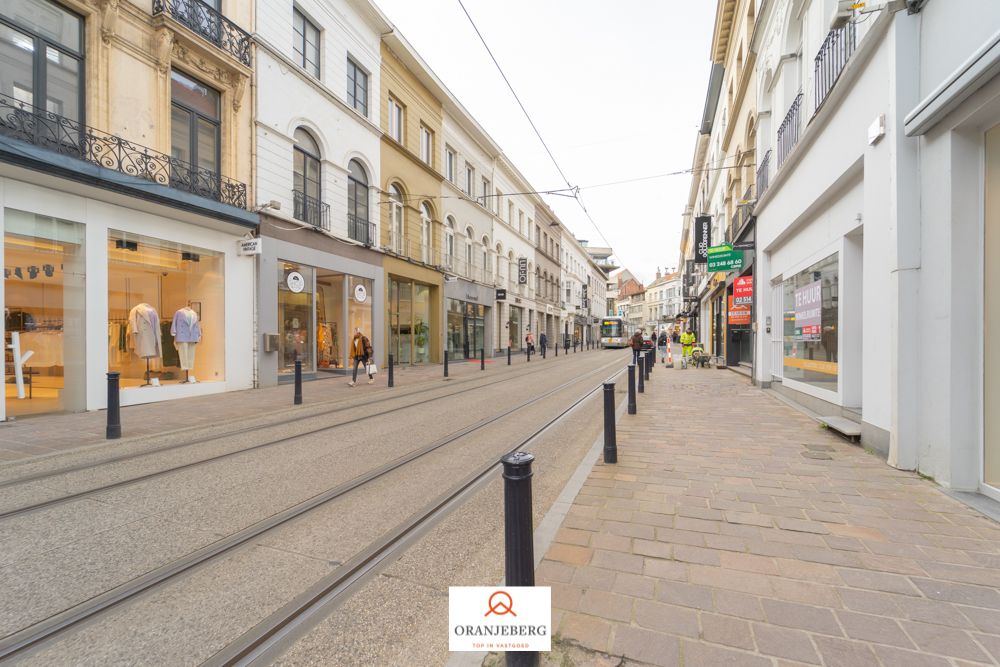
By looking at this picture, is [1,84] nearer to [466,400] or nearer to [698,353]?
[466,400]

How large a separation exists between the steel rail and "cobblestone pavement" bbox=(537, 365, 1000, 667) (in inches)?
39.9

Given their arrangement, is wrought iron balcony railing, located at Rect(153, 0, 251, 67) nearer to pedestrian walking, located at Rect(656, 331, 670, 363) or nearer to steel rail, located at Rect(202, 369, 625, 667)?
steel rail, located at Rect(202, 369, 625, 667)

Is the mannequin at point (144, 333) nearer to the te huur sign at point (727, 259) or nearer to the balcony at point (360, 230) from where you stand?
the balcony at point (360, 230)

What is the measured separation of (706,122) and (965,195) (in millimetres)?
23253

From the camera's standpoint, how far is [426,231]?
2039 centimetres

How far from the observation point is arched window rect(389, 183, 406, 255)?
17.7 meters

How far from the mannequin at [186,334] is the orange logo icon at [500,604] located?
10948 millimetres

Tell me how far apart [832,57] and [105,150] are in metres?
12.3

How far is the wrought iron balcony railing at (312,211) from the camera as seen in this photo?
13062 mm

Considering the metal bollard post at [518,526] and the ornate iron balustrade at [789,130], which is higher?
the ornate iron balustrade at [789,130]

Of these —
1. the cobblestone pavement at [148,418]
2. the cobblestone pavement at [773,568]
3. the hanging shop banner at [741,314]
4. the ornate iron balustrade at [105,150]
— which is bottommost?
the cobblestone pavement at [148,418]

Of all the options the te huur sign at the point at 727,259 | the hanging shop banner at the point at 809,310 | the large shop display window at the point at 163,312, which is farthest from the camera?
the te huur sign at the point at 727,259

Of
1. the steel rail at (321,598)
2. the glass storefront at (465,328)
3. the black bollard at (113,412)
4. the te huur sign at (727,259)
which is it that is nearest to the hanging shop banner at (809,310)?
the te huur sign at (727,259)

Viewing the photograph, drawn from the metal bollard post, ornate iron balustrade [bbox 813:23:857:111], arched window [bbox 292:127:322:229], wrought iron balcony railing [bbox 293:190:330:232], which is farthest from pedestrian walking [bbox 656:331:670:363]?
the metal bollard post
